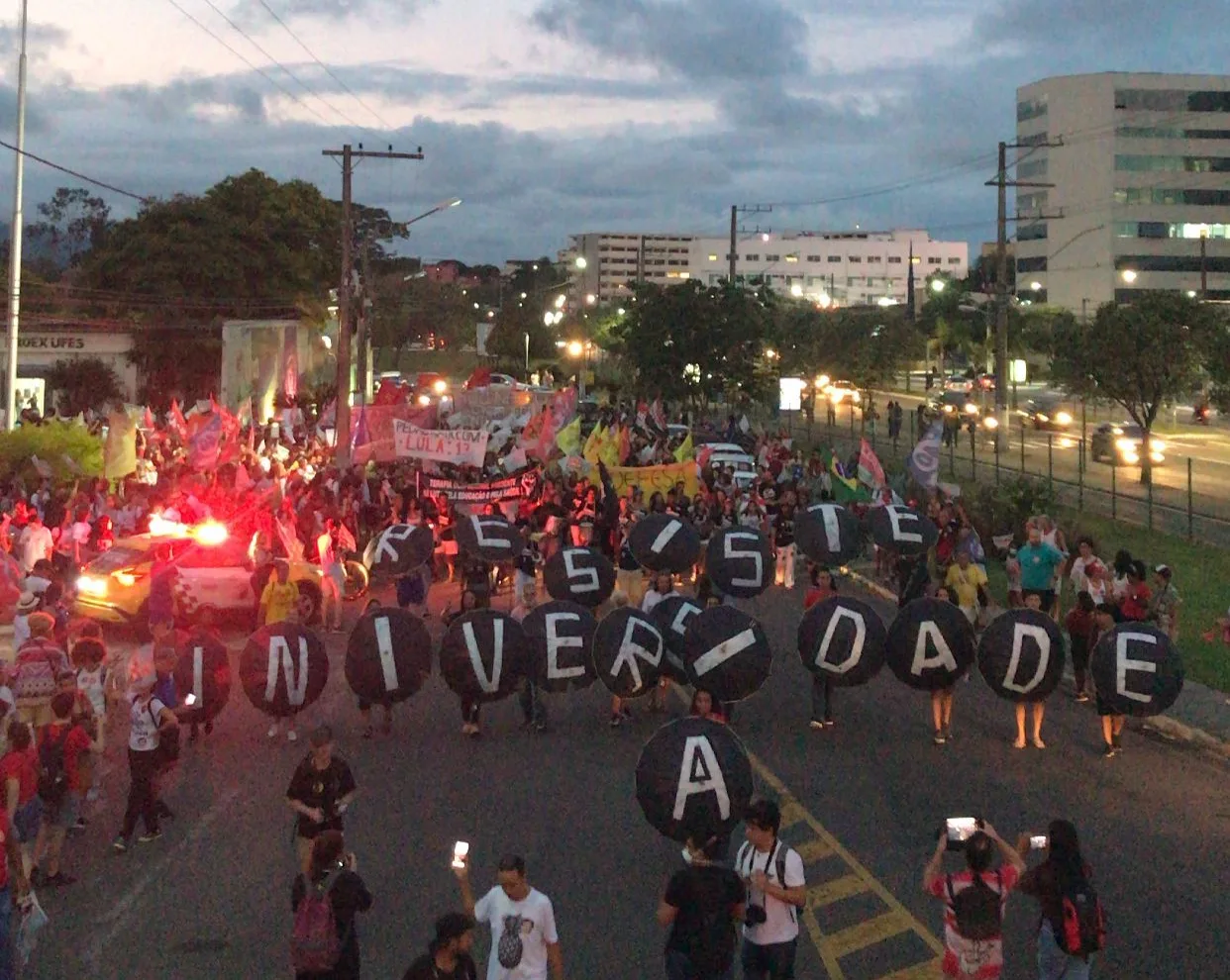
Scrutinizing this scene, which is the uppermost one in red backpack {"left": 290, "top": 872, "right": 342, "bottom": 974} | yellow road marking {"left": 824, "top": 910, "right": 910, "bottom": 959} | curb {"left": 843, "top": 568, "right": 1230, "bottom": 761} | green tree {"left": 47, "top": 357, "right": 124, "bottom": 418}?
green tree {"left": 47, "top": 357, "right": 124, "bottom": 418}

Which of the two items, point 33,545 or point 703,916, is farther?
point 33,545

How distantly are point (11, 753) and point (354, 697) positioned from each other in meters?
6.88

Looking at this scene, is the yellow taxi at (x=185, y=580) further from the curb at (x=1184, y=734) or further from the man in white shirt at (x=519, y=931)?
the man in white shirt at (x=519, y=931)

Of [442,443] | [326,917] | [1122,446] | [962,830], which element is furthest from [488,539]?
[1122,446]

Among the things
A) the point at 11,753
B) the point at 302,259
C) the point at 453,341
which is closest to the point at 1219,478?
the point at 11,753

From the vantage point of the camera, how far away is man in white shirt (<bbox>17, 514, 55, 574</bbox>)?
20.4m

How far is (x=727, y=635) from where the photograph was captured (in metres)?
12.6

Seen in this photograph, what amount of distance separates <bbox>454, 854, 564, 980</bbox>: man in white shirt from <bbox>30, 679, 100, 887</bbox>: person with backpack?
13.7 feet

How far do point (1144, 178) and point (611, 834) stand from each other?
97.6m

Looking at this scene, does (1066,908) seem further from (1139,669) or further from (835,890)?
(1139,669)

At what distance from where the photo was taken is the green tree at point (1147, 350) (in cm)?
3491

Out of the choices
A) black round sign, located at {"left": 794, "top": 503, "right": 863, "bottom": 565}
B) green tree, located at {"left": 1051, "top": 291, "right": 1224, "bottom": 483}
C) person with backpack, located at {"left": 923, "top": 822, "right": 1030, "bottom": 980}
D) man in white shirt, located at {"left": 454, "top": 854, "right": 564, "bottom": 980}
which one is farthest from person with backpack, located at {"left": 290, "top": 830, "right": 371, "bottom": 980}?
green tree, located at {"left": 1051, "top": 291, "right": 1224, "bottom": 483}

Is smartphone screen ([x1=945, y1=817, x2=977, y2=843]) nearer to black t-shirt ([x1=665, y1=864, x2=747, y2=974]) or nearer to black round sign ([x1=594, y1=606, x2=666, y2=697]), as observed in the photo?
black t-shirt ([x1=665, y1=864, x2=747, y2=974])

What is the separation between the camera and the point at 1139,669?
12672 millimetres
